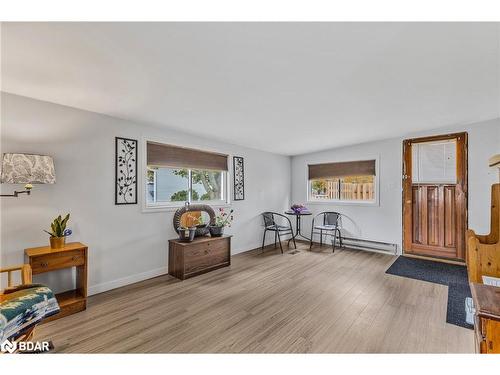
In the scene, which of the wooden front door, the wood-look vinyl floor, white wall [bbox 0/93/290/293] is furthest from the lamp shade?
the wooden front door

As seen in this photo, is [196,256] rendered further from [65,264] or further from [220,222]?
[65,264]

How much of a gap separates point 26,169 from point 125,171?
102 cm

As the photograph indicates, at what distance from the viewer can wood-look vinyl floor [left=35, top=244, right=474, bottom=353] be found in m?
1.87

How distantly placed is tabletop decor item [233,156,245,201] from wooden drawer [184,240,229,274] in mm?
1109

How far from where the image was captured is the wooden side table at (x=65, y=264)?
2139mm

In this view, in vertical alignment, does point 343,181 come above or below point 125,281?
above

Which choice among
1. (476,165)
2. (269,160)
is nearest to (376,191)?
(476,165)

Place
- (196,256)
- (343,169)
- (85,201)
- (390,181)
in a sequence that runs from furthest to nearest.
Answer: (343,169)
(390,181)
(196,256)
(85,201)

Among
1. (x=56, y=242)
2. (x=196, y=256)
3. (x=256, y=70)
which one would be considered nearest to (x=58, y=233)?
(x=56, y=242)

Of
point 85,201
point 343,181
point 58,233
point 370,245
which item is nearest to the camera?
point 58,233

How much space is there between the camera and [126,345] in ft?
6.05

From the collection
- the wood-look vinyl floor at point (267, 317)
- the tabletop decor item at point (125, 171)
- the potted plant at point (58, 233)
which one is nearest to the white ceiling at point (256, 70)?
the tabletop decor item at point (125, 171)

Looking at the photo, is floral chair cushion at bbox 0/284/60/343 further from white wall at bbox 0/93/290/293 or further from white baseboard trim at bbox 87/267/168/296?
white baseboard trim at bbox 87/267/168/296

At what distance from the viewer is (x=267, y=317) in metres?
2.28
